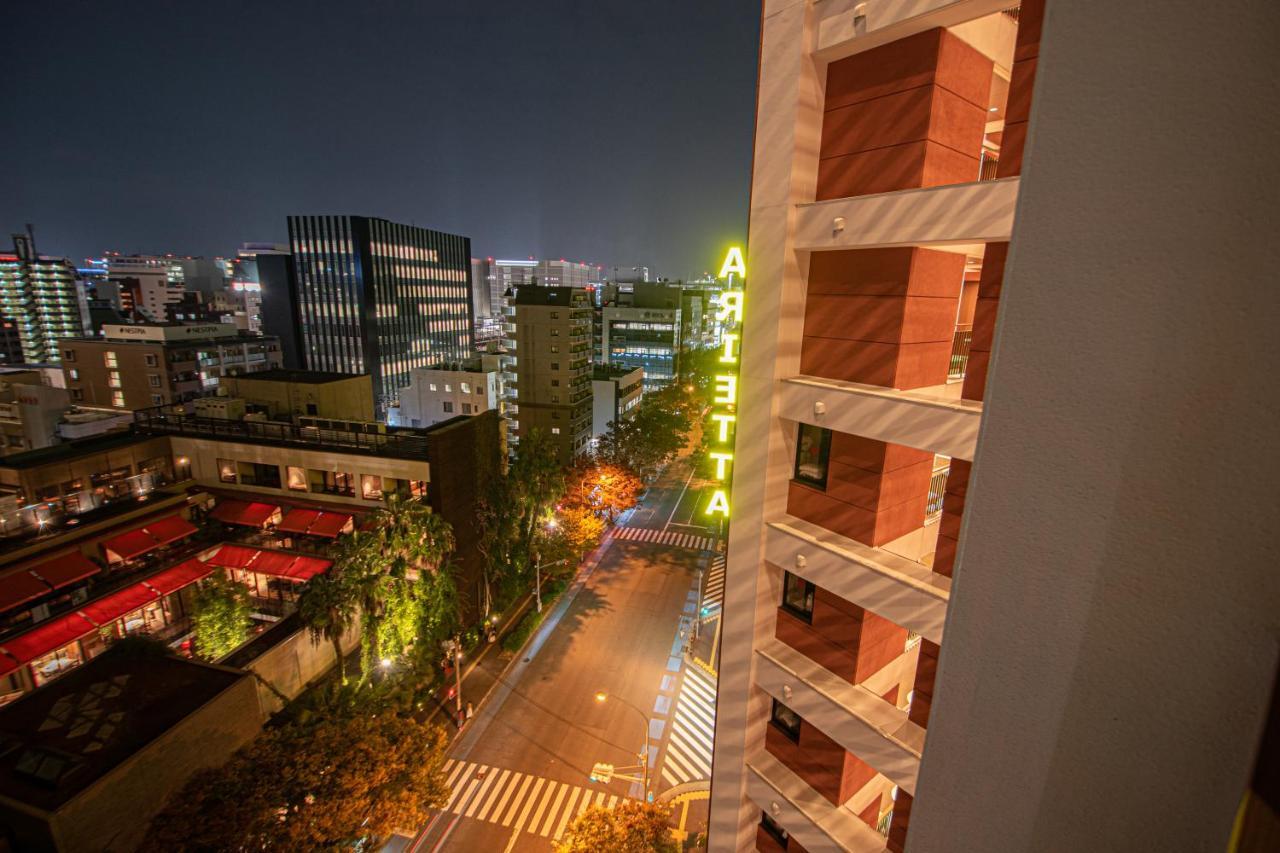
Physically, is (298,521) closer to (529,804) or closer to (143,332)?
(529,804)

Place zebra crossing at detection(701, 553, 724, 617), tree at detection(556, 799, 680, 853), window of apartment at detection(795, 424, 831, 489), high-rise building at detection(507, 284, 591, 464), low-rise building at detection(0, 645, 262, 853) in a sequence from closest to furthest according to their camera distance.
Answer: window of apartment at detection(795, 424, 831, 489) → low-rise building at detection(0, 645, 262, 853) → tree at detection(556, 799, 680, 853) → zebra crossing at detection(701, 553, 724, 617) → high-rise building at detection(507, 284, 591, 464)

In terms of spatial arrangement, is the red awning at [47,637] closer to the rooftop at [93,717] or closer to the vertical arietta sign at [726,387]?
the rooftop at [93,717]

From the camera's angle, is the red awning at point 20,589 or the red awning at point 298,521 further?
the red awning at point 298,521

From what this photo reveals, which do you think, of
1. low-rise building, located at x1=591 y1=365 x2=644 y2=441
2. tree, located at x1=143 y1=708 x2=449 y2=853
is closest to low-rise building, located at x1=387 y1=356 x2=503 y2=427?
low-rise building, located at x1=591 y1=365 x2=644 y2=441

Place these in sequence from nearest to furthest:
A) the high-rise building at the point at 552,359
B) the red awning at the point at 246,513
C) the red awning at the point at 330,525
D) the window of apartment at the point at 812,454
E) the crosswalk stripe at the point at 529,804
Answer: the window of apartment at the point at 812,454 → the crosswalk stripe at the point at 529,804 → the red awning at the point at 330,525 → the red awning at the point at 246,513 → the high-rise building at the point at 552,359

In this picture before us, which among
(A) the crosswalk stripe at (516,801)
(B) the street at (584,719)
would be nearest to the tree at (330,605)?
(B) the street at (584,719)

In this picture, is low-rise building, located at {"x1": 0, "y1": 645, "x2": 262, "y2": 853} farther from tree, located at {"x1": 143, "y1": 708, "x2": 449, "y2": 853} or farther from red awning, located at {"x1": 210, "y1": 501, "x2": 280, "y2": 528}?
red awning, located at {"x1": 210, "y1": 501, "x2": 280, "y2": 528}

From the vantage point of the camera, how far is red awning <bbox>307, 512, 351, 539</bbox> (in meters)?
32.1

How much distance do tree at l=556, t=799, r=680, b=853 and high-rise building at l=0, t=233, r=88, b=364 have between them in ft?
607

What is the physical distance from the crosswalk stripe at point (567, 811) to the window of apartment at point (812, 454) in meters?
21.3

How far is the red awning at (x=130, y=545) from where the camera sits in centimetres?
2878

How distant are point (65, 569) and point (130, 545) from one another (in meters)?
3.10

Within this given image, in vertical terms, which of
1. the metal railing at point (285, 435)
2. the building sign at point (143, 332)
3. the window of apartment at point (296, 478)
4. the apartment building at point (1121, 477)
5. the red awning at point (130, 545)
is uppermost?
the apartment building at point (1121, 477)

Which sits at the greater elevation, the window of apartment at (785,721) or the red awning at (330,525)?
the window of apartment at (785,721)
